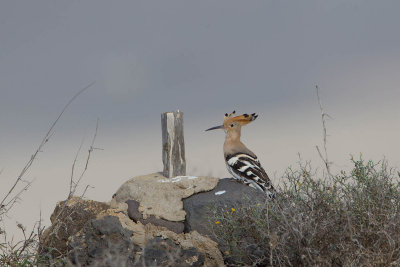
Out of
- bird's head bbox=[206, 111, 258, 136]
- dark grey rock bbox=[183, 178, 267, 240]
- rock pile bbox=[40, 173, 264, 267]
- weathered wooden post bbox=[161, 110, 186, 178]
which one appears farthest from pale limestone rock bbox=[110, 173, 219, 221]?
bird's head bbox=[206, 111, 258, 136]

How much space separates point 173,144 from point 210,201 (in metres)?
1.59

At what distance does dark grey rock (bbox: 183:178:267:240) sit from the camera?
8750mm

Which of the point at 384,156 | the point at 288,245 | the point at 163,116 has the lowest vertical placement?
the point at 288,245

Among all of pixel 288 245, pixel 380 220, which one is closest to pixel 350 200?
pixel 380 220

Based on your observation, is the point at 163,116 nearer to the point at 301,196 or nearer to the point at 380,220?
the point at 301,196

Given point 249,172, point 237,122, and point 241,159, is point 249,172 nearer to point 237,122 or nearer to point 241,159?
point 241,159

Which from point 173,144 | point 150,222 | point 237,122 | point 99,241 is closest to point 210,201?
point 150,222

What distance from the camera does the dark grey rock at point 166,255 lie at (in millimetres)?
6836

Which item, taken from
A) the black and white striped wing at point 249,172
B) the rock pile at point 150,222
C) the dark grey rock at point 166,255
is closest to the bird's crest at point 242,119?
the black and white striped wing at point 249,172

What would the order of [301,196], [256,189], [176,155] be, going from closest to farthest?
[301,196], [256,189], [176,155]

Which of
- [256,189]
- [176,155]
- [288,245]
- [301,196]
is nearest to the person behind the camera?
[288,245]

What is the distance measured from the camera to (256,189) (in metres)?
9.39

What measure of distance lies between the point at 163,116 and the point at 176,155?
0.76m

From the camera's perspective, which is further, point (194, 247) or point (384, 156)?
point (384, 156)
